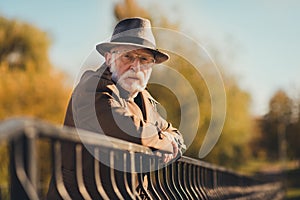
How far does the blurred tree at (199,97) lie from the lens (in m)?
41.4

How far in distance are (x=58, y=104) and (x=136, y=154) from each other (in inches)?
1566

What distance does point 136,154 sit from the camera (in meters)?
4.29

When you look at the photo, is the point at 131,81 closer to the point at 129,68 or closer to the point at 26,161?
the point at 129,68

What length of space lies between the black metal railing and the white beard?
1.48 ft

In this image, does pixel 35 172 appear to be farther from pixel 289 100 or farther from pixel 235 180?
pixel 289 100

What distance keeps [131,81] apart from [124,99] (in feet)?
0.45

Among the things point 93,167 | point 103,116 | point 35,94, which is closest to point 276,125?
point 35,94

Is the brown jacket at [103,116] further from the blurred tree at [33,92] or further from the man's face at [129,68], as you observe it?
the blurred tree at [33,92]

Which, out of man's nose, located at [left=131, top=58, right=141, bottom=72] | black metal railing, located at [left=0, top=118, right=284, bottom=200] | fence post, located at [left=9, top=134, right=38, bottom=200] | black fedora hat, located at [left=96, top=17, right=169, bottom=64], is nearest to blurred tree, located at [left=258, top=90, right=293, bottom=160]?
black metal railing, located at [left=0, top=118, right=284, bottom=200]

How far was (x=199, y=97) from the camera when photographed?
49.1 m

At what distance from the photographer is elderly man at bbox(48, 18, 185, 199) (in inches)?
179

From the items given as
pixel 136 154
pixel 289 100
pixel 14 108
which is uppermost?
pixel 289 100

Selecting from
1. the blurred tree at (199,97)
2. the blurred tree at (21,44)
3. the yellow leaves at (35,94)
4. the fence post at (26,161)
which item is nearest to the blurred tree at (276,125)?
the blurred tree at (199,97)

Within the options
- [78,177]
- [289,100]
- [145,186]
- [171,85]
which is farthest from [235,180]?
[289,100]
